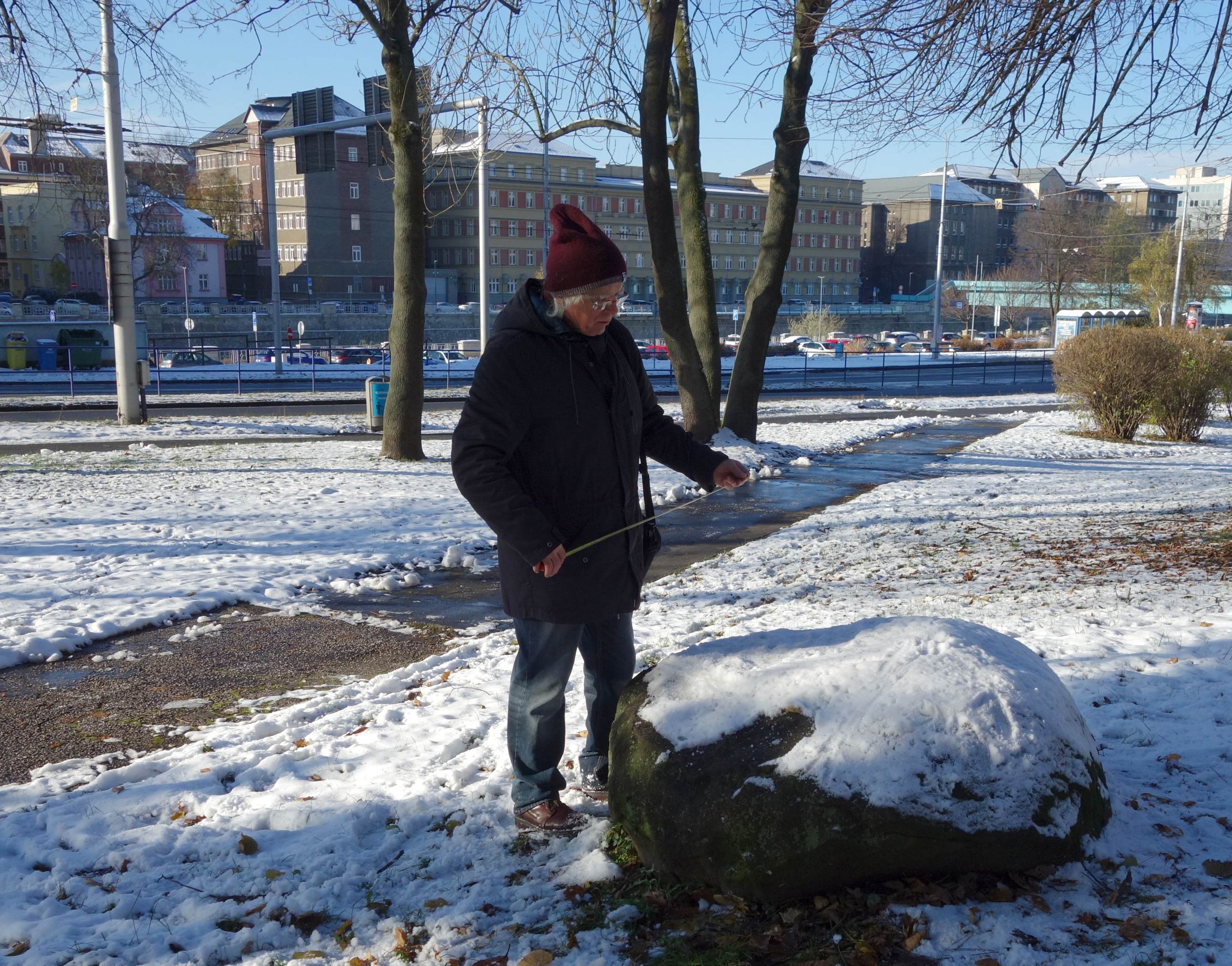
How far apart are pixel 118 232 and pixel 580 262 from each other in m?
16.1

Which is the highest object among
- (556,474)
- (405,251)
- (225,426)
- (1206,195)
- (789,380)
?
(1206,195)

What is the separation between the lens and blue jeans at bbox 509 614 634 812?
12.1 ft

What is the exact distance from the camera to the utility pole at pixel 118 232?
1675 cm

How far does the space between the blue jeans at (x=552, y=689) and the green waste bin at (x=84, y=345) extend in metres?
37.2

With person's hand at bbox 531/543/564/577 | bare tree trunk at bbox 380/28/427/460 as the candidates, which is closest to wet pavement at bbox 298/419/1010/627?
person's hand at bbox 531/543/564/577

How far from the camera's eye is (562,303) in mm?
3562

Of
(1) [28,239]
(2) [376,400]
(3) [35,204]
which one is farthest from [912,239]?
(2) [376,400]

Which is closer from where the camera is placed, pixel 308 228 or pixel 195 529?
pixel 195 529

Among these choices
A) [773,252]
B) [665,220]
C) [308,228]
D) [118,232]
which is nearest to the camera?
[665,220]

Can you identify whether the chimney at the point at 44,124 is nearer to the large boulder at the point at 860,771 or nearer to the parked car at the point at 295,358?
the large boulder at the point at 860,771

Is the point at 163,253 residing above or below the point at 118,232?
above

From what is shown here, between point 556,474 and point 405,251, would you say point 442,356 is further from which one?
point 556,474

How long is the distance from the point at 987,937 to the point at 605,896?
1115 millimetres

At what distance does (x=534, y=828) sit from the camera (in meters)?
3.77
